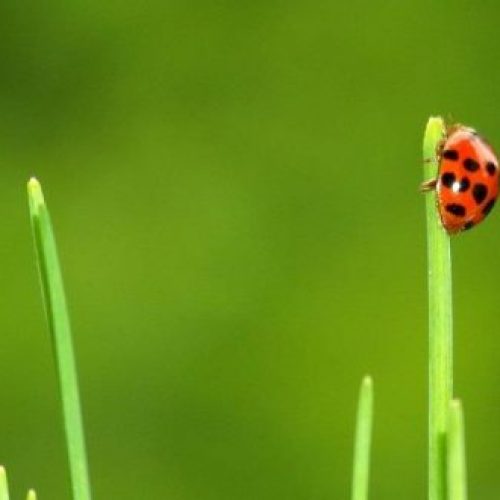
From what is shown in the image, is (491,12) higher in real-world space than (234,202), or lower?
higher

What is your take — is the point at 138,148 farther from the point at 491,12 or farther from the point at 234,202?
the point at 491,12

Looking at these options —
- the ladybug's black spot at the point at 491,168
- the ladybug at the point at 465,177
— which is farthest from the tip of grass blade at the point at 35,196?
the ladybug's black spot at the point at 491,168

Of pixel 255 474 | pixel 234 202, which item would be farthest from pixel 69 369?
pixel 234 202

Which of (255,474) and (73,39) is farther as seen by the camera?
(73,39)

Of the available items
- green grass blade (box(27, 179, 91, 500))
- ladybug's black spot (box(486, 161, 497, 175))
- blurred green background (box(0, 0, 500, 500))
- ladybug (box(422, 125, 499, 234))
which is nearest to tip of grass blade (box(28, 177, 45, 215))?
green grass blade (box(27, 179, 91, 500))

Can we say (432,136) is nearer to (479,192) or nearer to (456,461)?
(456,461)
